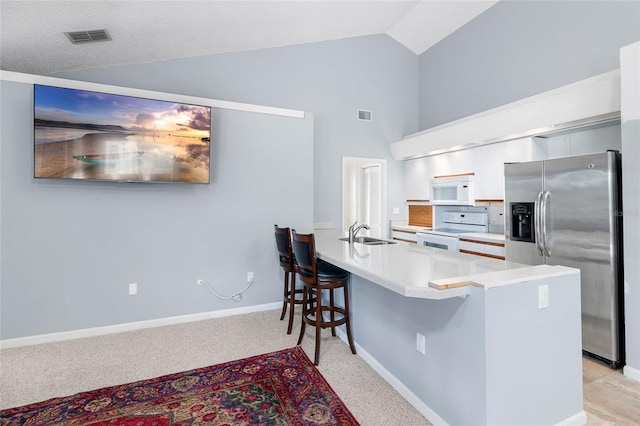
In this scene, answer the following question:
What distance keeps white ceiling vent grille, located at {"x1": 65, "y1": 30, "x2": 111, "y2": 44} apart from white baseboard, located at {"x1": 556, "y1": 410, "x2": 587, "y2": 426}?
4457mm

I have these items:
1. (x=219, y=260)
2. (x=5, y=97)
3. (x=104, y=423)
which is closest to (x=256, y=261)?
(x=219, y=260)

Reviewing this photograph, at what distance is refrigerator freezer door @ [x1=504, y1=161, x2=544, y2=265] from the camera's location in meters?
3.21

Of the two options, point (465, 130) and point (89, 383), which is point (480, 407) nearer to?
point (89, 383)

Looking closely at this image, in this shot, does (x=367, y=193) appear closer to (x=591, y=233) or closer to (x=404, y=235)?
(x=404, y=235)

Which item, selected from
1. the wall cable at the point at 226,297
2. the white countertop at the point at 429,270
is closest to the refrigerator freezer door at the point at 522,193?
the white countertop at the point at 429,270

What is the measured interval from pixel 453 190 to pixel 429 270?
340 cm

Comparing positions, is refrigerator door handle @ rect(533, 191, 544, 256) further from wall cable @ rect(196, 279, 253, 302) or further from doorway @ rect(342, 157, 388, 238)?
wall cable @ rect(196, 279, 253, 302)

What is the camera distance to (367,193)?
6855mm

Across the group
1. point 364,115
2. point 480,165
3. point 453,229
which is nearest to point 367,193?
point 364,115

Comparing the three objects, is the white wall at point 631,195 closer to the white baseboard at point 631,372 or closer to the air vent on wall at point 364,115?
the white baseboard at point 631,372

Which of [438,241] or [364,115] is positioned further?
[364,115]

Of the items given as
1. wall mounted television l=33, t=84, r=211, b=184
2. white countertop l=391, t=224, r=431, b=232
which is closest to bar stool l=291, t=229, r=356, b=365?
wall mounted television l=33, t=84, r=211, b=184

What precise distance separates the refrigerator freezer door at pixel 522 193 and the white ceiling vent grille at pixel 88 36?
166 inches

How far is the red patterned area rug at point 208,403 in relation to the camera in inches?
76.7
